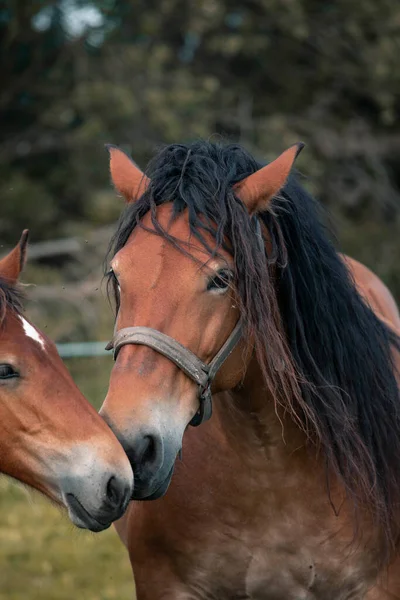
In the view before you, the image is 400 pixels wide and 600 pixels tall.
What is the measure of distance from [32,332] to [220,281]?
2.08ft

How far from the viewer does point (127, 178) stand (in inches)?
112

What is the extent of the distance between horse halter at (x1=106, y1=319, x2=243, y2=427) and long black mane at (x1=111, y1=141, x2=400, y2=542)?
13 cm

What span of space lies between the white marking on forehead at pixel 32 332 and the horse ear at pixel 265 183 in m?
0.76

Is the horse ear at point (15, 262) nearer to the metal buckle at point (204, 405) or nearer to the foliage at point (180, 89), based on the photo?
the metal buckle at point (204, 405)

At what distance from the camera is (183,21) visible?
12555 mm

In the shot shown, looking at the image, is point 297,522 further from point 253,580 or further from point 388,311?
point 388,311

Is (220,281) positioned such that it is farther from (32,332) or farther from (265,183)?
(32,332)

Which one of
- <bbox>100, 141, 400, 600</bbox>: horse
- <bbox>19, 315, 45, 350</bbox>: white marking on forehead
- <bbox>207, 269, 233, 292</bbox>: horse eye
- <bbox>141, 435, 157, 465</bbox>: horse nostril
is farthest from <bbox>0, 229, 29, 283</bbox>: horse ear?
<bbox>141, 435, 157, 465</bbox>: horse nostril

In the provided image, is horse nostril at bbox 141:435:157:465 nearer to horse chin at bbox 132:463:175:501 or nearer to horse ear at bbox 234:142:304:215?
horse chin at bbox 132:463:175:501

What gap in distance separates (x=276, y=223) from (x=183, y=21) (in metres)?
10.5

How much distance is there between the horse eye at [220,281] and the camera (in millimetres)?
2510

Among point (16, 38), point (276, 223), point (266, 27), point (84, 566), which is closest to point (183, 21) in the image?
point (266, 27)

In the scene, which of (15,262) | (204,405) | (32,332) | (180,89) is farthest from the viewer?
(180,89)

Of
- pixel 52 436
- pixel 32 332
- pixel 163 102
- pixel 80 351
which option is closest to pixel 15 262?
pixel 32 332
